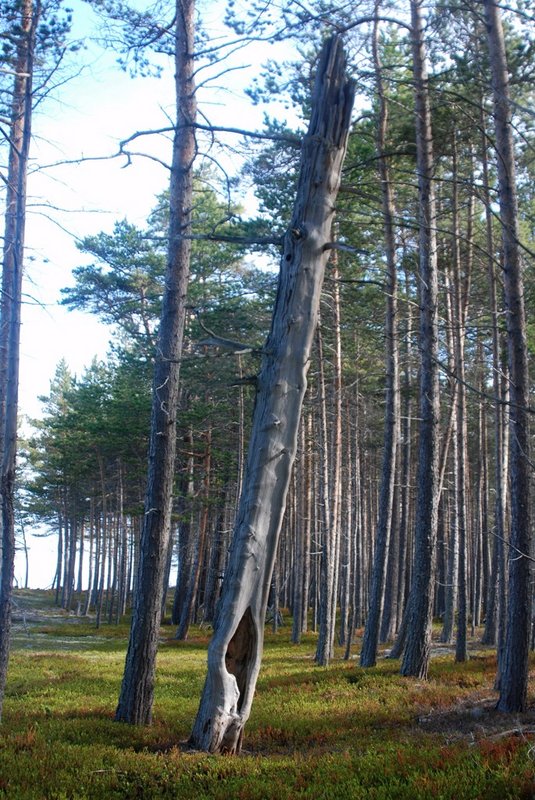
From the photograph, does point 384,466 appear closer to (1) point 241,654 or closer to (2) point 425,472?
(2) point 425,472

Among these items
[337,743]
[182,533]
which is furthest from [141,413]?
[337,743]

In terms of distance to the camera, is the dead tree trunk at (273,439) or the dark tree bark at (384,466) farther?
the dark tree bark at (384,466)

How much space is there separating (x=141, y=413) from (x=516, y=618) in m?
21.3

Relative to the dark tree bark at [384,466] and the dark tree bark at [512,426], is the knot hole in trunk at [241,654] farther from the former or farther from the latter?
the dark tree bark at [384,466]

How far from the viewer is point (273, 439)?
745 cm

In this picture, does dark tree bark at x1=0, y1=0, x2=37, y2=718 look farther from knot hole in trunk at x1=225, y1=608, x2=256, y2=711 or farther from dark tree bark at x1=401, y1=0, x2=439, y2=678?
dark tree bark at x1=401, y1=0, x2=439, y2=678

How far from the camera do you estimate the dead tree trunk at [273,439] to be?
729 cm

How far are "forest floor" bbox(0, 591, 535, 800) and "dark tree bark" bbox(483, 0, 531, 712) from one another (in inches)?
24.6

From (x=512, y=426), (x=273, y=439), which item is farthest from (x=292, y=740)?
(x=512, y=426)

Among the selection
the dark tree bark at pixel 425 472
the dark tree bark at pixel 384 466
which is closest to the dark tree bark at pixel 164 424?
the dark tree bark at pixel 425 472

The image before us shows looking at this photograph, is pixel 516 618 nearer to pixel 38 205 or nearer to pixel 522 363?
pixel 522 363

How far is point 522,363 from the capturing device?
427 inches

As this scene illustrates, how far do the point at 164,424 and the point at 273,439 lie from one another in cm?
294

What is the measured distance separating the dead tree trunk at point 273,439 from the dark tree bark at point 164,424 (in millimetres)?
2056
